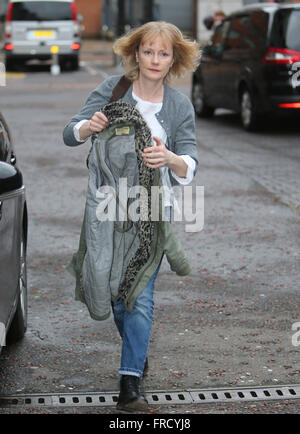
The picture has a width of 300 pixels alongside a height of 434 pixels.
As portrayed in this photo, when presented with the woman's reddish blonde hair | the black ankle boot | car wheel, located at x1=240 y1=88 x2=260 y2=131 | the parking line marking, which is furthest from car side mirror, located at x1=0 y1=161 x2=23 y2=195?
the parking line marking

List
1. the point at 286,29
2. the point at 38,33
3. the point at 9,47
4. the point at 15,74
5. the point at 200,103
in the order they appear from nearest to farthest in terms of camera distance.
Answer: the point at 286,29 → the point at 200,103 → the point at 15,74 → the point at 9,47 → the point at 38,33

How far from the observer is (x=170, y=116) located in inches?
183

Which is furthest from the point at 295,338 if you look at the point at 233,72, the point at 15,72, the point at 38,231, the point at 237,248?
the point at 15,72

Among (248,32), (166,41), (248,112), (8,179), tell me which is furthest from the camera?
(248,32)

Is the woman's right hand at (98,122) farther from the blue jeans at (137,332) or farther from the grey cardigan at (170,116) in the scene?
the blue jeans at (137,332)

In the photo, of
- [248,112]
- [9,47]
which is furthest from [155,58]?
[9,47]

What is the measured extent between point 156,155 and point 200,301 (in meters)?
2.23

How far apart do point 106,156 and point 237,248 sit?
3.43m

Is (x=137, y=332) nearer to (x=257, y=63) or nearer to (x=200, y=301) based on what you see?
(x=200, y=301)

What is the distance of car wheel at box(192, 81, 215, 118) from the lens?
1674 centimetres

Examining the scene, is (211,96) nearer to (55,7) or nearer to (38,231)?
(38,231)

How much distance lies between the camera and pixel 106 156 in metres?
4.55

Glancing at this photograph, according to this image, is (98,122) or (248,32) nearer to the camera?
(98,122)

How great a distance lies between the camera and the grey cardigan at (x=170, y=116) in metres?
4.64
